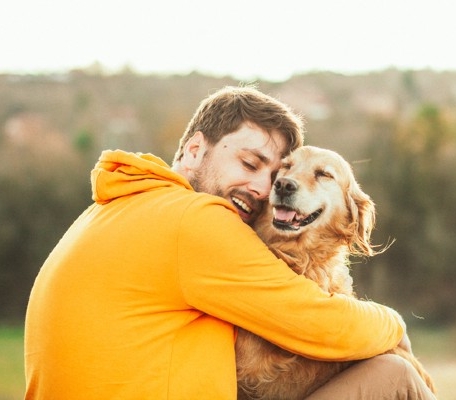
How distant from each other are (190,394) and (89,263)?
1.85 ft

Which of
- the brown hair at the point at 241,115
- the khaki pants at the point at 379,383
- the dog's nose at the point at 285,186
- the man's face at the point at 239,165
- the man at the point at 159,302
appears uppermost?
the brown hair at the point at 241,115

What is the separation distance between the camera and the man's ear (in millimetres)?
3438

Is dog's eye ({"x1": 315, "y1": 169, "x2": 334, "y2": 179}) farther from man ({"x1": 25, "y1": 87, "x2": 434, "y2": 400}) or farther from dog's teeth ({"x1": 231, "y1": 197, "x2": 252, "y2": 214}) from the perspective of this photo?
man ({"x1": 25, "y1": 87, "x2": 434, "y2": 400})

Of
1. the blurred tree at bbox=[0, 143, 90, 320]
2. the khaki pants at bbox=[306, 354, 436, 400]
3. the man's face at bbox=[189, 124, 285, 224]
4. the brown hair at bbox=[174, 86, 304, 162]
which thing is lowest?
the blurred tree at bbox=[0, 143, 90, 320]

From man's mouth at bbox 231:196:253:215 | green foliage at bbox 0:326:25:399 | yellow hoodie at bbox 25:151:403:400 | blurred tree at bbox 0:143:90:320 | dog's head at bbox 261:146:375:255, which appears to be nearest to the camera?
yellow hoodie at bbox 25:151:403:400

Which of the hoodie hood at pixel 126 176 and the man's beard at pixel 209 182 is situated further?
the man's beard at pixel 209 182

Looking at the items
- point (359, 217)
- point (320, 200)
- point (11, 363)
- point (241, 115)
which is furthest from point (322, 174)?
point (11, 363)

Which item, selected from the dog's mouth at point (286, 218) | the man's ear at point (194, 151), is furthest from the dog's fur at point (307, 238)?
the man's ear at point (194, 151)

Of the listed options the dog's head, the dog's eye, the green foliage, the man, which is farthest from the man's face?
the green foliage

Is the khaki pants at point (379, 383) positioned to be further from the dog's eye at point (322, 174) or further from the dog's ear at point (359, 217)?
the dog's eye at point (322, 174)

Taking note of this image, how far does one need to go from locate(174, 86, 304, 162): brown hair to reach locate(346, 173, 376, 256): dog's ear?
402mm

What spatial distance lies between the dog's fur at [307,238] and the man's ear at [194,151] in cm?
36

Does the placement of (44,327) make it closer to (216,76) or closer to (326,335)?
(326,335)

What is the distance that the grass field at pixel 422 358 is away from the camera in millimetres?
9125
